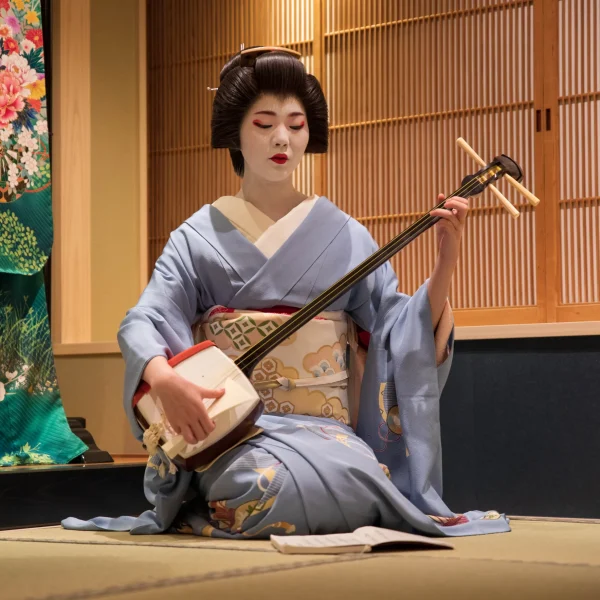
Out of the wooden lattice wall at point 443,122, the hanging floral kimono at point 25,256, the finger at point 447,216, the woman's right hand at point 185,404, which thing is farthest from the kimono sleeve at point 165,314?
the wooden lattice wall at point 443,122

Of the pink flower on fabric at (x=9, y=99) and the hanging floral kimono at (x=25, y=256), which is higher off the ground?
the pink flower on fabric at (x=9, y=99)

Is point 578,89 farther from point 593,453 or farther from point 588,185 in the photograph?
point 593,453

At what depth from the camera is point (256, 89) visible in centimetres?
291

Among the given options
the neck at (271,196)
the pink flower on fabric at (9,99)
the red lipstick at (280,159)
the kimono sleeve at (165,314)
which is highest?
the pink flower on fabric at (9,99)

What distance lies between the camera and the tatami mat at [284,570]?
1587mm

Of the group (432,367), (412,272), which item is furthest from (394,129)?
(432,367)

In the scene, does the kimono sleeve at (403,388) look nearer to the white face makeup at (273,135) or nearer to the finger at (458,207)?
the finger at (458,207)

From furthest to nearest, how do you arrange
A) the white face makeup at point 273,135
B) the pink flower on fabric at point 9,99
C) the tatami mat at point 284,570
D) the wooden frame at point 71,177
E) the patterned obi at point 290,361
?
the wooden frame at point 71,177
the pink flower on fabric at point 9,99
the white face makeup at point 273,135
the patterned obi at point 290,361
the tatami mat at point 284,570

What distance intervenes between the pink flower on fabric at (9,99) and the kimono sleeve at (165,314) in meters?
1.54

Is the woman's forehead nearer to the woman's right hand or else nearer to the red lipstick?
the red lipstick

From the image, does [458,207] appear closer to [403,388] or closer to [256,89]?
[403,388]

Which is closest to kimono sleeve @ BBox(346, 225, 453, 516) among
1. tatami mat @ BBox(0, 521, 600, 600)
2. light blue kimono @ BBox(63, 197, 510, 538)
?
light blue kimono @ BBox(63, 197, 510, 538)

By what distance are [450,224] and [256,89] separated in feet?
2.35

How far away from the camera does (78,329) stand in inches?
212
